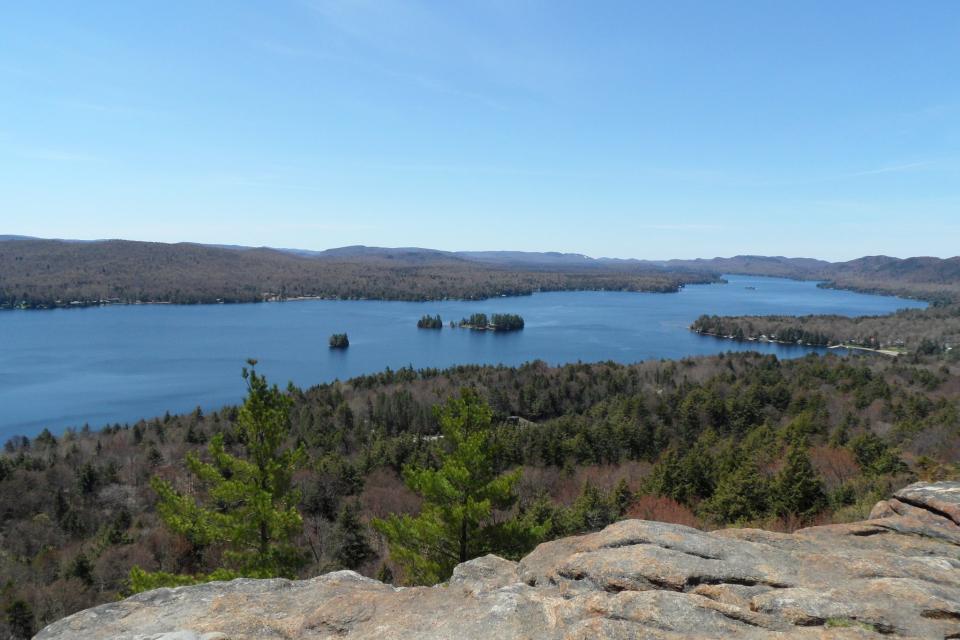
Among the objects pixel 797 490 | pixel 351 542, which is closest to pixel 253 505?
pixel 351 542

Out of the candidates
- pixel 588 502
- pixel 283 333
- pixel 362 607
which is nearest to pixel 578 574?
pixel 362 607

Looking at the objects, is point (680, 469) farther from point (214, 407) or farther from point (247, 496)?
point (214, 407)

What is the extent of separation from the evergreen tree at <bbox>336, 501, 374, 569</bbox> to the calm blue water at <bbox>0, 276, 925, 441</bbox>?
5439 centimetres

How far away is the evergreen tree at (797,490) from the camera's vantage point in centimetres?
2155

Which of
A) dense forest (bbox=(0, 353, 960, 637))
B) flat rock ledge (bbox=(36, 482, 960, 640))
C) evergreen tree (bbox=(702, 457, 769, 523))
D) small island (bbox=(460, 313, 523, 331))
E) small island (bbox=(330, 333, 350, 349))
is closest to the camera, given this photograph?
flat rock ledge (bbox=(36, 482, 960, 640))

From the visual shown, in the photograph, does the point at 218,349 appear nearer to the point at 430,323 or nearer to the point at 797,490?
the point at 430,323

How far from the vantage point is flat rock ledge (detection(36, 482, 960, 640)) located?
6.00 m

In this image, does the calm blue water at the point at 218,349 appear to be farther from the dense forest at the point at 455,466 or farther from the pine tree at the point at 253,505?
the pine tree at the point at 253,505

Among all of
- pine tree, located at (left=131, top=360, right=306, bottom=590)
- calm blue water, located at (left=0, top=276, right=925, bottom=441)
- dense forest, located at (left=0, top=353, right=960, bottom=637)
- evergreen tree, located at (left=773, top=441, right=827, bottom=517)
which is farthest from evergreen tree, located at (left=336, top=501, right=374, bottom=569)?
calm blue water, located at (left=0, top=276, right=925, bottom=441)

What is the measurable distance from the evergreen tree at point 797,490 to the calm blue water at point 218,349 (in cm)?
7209

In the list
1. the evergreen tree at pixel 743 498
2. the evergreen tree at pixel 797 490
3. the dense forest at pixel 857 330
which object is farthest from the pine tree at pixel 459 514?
the dense forest at pixel 857 330

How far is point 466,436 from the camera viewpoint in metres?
14.5

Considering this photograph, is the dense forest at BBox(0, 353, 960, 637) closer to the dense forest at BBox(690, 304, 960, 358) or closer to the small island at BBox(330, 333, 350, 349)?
the small island at BBox(330, 333, 350, 349)

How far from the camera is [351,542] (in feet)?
93.6
